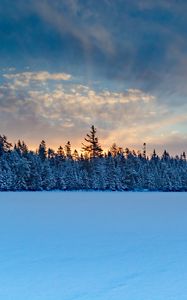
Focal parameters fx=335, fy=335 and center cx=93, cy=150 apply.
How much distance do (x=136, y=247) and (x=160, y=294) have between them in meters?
3.00

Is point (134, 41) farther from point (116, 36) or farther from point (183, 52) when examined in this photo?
point (183, 52)

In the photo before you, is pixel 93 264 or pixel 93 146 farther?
pixel 93 146

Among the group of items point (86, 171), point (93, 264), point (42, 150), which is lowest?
point (93, 264)

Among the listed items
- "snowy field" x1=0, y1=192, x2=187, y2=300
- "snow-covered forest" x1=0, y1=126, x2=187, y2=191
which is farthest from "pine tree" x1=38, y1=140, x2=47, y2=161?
"snowy field" x1=0, y1=192, x2=187, y2=300

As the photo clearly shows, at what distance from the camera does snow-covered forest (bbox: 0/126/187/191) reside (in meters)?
62.0

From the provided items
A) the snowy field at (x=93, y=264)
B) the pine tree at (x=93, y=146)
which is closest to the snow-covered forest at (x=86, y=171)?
the pine tree at (x=93, y=146)

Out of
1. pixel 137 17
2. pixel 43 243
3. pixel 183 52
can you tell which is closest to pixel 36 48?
pixel 137 17

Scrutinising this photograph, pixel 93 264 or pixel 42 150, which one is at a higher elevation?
pixel 42 150

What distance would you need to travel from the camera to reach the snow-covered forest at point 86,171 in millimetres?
62000

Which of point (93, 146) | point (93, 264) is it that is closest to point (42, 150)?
point (93, 146)

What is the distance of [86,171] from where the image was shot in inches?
2571

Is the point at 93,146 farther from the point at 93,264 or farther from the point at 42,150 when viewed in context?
the point at 93,264

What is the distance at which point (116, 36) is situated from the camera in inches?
709

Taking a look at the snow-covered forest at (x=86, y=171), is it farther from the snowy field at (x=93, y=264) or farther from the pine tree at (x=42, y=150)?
the snowy field at (x=93, y=264)
